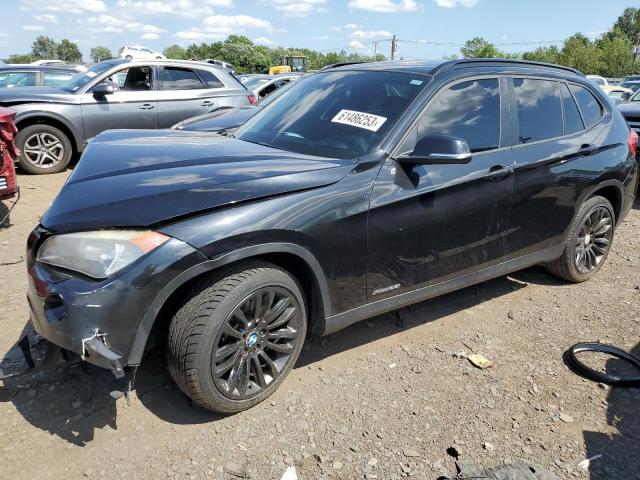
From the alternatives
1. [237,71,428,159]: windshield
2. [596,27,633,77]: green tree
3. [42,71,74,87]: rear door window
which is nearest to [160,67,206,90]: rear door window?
[42,71,74,87]: rear door window

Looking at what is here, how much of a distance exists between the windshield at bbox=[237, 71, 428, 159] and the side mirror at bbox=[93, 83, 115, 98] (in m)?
5.00

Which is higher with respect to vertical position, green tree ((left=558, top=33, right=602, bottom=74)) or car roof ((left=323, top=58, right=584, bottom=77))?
green tree ((left=558, top=33, right=602, bottom=74))

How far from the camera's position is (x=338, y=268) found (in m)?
2.87

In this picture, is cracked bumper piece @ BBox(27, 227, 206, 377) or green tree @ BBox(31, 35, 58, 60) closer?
cracked bumper piece @ BBox(27, 227, 206, 377)

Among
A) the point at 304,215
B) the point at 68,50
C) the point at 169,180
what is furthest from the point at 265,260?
the point at 68,50

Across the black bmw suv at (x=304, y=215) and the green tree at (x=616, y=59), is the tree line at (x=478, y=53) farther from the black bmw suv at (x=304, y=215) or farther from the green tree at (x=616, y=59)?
the black bmw suv at (x=304, y=215)

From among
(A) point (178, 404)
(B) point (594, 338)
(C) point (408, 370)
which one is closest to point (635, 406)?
(B) point (594, 338)

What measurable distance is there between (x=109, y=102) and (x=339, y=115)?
5976 millimetres

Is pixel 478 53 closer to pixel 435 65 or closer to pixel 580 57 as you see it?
pixel 580 57

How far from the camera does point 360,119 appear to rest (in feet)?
10.6

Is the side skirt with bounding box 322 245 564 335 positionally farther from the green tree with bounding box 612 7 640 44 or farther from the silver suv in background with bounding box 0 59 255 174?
the green tree with bounding box 612 7 640 44

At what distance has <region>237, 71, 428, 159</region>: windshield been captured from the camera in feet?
10.3

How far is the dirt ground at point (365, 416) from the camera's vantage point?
2488 millimetres

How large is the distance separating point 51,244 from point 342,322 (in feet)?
5.06
